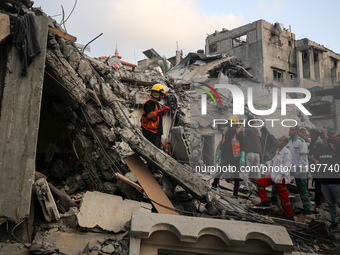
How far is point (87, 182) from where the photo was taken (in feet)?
20.5

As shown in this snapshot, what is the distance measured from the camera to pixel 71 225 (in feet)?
16.0

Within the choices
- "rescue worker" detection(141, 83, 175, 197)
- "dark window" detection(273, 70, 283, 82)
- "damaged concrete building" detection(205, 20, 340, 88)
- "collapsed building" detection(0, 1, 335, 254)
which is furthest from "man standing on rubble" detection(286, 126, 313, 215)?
"dark window" detection(273, 70, 283, 82)

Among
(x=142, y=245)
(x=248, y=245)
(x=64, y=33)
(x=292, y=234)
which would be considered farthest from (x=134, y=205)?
(x=64, y=33)

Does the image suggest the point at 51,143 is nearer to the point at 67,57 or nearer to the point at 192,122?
the point at 67,57

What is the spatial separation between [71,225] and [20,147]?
1.42 metres

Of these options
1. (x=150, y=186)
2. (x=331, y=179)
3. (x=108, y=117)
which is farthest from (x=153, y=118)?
(x=331, y=179)

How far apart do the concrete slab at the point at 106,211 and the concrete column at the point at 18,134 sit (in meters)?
0.83

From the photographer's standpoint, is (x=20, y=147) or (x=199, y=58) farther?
(x=199, y=58)

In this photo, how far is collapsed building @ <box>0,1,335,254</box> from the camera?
14.9 feet

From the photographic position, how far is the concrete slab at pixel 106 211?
4777 mm

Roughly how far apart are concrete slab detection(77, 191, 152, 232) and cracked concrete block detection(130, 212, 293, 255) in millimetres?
471

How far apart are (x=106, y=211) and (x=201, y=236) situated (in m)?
1.53

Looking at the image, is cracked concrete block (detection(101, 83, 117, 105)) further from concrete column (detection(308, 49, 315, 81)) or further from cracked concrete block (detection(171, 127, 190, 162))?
concrete column (detection(308, 49, 315, 81))

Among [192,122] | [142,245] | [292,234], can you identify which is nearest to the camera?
[142,245]
